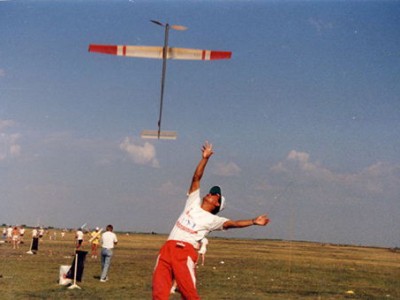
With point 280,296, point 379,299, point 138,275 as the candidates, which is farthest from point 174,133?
point 379,299

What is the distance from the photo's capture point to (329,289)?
19.0 meters

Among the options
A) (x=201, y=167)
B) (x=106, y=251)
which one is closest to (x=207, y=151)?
(x=201, y=167)

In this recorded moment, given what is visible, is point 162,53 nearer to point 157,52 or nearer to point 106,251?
point 157,52

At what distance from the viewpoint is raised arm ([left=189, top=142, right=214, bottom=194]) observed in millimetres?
7631

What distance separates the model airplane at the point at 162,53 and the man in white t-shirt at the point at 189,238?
39.1 feet

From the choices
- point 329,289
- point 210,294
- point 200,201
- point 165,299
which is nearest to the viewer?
point 165,299

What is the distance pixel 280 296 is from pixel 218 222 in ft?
30.7

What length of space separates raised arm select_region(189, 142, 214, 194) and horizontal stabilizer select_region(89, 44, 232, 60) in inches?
569

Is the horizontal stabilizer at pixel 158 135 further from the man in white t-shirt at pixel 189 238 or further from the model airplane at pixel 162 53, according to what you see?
the man in white t-shirt at pixel 189 238

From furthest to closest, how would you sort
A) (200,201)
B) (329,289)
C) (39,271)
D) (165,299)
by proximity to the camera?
(39,271), (329,289), (200,201), (165,299)

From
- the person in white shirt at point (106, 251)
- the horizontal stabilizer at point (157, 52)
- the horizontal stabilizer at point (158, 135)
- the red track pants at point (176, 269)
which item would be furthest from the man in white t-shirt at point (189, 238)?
the horizontal stabilizer at point (157, 52)

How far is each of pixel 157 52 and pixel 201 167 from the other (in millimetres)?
14841

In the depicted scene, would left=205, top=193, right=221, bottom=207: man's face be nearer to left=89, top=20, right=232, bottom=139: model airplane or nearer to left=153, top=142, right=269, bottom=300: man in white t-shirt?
left=153, top=142, right=269, bottom=300: man in white t-shirt

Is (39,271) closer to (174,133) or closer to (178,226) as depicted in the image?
(174,133)
